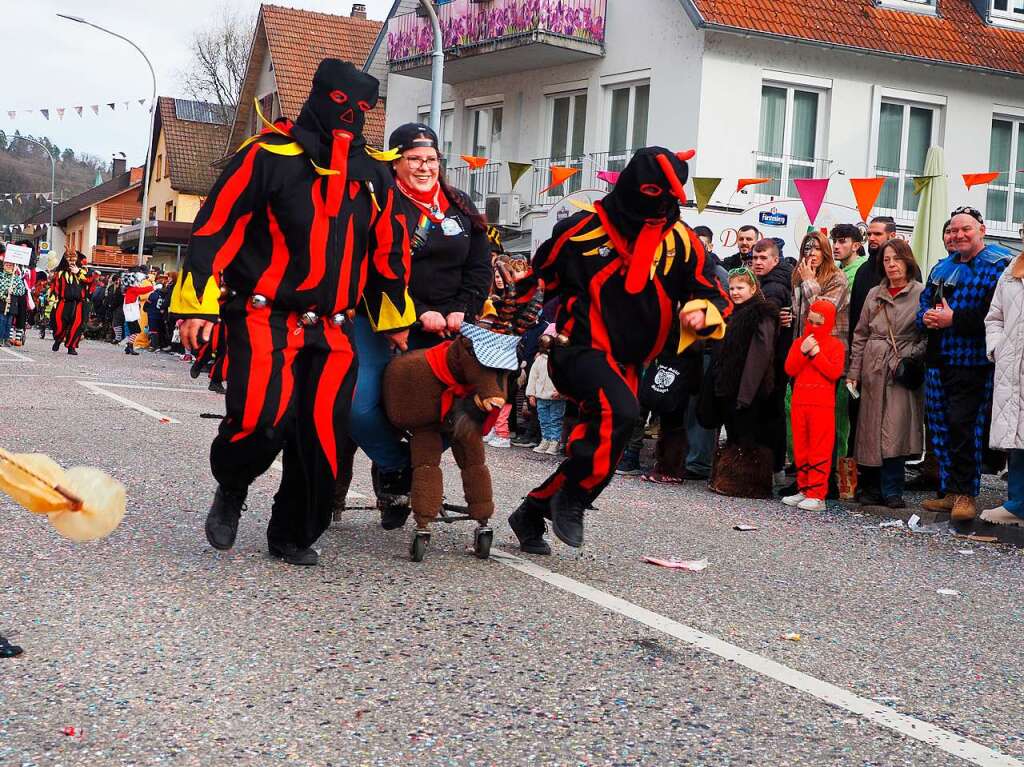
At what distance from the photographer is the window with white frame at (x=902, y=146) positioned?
26.5 metres

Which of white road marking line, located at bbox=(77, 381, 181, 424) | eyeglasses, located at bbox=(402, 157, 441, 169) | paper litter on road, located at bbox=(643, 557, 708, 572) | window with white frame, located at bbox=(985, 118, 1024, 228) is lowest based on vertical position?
paper litter on road, located at bbox=(643, 557, 708, 572)

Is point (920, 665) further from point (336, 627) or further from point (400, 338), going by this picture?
point (400, 338)

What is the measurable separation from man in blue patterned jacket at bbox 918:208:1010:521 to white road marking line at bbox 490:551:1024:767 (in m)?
Answer: 4.45

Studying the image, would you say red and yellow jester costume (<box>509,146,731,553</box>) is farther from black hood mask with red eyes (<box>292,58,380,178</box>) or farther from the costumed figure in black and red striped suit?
the costumed figure in black and red striped suit

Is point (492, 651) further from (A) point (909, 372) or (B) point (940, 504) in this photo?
(A) point (909, 372)

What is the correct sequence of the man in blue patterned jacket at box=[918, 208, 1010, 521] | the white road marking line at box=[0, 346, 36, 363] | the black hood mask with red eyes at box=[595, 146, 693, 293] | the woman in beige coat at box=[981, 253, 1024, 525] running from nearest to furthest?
the black hood mask with red eyes at box=[595, 146, 693, 293] → the woman in beige coat at box=[981, 253, 1024, 525] → the man in blue patterned jacket at box=[918, 208, 1010, 521] → the white road marking line at box=[0, 346, 36, 363]

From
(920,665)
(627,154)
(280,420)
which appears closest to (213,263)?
(280,420)

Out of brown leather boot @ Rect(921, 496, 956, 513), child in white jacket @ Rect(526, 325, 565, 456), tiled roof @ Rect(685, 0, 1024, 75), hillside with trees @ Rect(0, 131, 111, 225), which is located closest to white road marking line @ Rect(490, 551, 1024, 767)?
brown leather boot @ Rect(921, 496, 956, 513)

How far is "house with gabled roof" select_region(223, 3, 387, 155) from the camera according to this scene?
45188 millimetres

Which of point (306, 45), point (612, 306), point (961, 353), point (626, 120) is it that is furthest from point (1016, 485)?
point (306, 45)

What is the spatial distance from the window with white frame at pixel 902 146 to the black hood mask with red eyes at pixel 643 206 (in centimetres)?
2103

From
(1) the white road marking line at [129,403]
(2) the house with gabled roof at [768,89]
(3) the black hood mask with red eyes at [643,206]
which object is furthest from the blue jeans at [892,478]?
(2) the house with gabled roof at [768,89]

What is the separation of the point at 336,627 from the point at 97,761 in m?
1.51

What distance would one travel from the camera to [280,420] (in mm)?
5777
